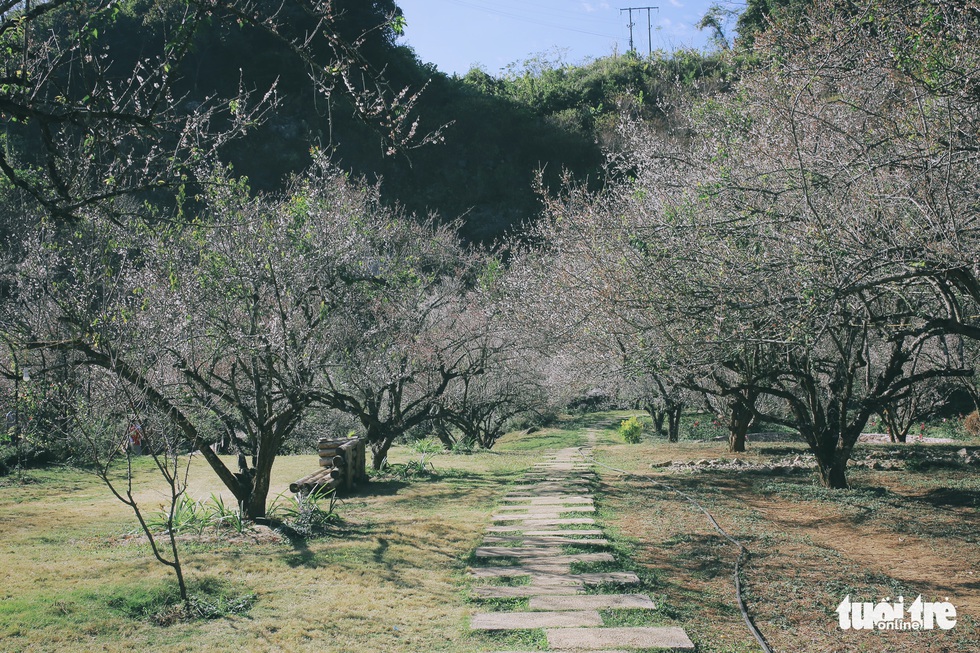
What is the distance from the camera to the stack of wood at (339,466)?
9984 millimetres

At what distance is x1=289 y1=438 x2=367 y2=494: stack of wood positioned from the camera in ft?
32.8

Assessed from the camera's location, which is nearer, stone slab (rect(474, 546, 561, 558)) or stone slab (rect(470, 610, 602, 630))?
stone slab (rect(470, 610, 602, 630))

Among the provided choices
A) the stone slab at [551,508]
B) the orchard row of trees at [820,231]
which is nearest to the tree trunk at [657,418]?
the orchard row of trees at [820,231]

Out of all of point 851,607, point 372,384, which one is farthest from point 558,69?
point 851,607

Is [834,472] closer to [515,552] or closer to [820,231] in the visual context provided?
[820,231]

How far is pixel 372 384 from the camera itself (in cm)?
1325

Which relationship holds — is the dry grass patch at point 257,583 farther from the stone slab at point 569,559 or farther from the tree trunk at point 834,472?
the tree trunk at point 834,472

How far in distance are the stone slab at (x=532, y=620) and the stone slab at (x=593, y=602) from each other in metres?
0.12

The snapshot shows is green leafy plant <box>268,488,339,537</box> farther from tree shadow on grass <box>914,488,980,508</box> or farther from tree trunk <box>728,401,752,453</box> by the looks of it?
tree trunk <box>728,401,752,453</box>

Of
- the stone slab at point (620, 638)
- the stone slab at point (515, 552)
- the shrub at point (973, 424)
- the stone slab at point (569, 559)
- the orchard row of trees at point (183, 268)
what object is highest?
the orchard row of trees at point (183, 268)

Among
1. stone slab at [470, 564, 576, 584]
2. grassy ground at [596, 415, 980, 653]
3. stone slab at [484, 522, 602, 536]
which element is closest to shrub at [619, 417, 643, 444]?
grassy ground at [596, 415, 980, 653]

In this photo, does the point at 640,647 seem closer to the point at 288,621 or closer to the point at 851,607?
the point at 851,607

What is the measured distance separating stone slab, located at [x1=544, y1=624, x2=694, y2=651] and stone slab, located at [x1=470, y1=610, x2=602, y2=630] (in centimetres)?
13

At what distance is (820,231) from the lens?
5.95 m
